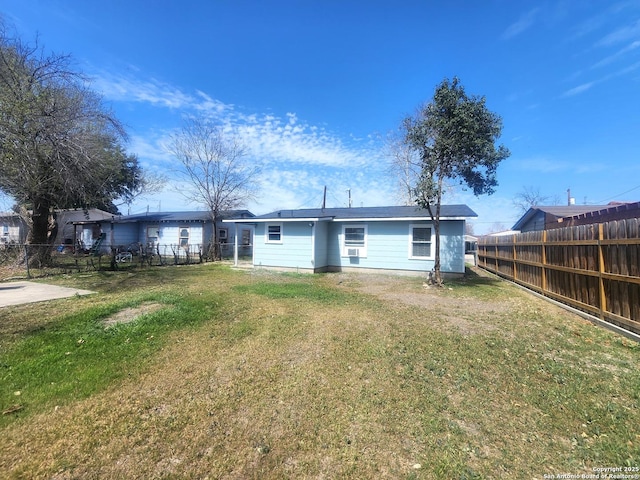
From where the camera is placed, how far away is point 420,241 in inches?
482

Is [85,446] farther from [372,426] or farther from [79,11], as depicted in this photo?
[79,11]

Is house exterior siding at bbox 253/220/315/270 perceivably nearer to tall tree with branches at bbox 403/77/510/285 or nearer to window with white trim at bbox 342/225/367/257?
window with white trim at bbox 342/225/367/257

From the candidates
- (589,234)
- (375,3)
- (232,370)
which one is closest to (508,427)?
(232,370)

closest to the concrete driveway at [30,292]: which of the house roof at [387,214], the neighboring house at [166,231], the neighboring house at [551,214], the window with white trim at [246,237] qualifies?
the house roof at [387,214]

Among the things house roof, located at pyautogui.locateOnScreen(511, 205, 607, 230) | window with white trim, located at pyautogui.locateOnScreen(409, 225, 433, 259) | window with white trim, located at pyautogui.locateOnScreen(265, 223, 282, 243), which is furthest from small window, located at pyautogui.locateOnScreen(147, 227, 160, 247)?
house roof, located at pyautogui.locateOnScreen(511, 205, 607, 230)

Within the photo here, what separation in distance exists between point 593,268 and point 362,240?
845 centimetres

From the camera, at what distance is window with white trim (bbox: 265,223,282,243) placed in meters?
14.1

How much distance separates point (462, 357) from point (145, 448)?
11.9 feet

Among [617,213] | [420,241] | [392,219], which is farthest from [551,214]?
[392,219]

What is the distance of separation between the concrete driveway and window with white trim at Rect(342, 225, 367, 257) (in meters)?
9.28

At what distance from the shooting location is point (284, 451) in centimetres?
227

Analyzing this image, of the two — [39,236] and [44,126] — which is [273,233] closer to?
[44,126]

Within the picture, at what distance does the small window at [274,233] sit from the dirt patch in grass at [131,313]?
7781mm

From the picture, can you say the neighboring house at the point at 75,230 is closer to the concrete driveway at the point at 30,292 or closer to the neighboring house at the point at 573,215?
the concrete driveway at the point at 30,292
